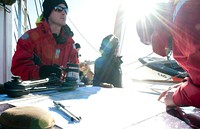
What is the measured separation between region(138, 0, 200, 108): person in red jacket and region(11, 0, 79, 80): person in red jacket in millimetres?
1146

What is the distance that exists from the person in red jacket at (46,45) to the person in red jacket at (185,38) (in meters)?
1.15

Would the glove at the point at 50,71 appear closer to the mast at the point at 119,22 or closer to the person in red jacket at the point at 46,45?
the person in red jacket at the point at 46,45

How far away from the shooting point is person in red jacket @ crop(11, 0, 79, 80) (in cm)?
204

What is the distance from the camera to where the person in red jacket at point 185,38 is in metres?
0.73

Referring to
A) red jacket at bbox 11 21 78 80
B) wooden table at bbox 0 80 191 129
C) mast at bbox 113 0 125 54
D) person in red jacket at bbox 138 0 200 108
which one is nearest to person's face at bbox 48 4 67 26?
red jacket at bbox 11 21 78 80

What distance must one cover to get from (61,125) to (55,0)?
6.68 ft

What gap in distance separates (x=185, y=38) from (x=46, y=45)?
68.9 inches

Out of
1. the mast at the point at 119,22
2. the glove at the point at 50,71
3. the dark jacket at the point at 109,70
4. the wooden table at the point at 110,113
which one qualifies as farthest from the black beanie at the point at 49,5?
→ the mast at the point at 119,22

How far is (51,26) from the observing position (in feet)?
8.16

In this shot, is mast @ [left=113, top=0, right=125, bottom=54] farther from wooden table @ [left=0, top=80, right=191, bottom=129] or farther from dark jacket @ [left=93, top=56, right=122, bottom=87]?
wooden table @ [left=0, top=80, right=191, bottom=129]

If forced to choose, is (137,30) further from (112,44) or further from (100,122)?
(112,44)

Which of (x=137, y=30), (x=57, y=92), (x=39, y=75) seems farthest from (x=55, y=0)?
(x=137, y=30)

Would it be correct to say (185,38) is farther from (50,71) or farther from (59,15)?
(59,15)

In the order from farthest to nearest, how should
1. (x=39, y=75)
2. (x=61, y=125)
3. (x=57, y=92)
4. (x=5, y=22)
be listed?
(x=5, y=22), (x=39, y=75), (x=57, y=92), (x=61, y=125)
